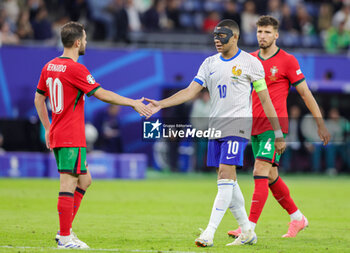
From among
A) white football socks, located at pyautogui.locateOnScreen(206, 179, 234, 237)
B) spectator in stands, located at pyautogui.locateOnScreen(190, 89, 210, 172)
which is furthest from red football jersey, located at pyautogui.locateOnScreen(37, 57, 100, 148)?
spectator in stands, located at pyautogui.locateOnScreen(190, 89, 210, 172)

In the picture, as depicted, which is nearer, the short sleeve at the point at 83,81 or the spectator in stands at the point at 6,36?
the short sleeve at the point at 83,81

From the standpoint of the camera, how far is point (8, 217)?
9.93 meters

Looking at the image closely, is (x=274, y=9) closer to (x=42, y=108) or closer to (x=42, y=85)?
(x=42, y=108)

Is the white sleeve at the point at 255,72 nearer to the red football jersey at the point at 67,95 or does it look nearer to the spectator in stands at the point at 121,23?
the red football jersey at the point at 67,95

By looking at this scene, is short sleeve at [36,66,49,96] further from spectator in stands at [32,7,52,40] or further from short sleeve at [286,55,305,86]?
spectator in stands at [32,7,52,40]

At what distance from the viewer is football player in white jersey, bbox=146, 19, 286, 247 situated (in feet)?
24.6

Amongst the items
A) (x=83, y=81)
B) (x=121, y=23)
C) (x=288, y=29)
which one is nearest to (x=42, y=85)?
(x=83, y=81)

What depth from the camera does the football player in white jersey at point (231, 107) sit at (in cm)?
748

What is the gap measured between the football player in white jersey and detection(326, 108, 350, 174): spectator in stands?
13794 mm

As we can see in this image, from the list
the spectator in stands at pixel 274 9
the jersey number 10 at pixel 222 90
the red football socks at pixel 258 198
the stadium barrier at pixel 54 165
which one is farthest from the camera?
the spectator in stands at pixel 274 9

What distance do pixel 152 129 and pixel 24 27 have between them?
13467 millimetres

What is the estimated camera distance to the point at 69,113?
282 inches

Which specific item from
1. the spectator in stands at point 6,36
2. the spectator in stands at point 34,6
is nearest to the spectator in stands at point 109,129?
the spectator in stands at point 6,36

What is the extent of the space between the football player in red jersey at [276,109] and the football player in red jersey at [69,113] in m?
1.92
